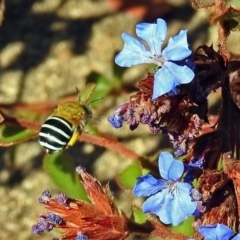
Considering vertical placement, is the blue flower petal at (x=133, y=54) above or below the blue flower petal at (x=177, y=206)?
above

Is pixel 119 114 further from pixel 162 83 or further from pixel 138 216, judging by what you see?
pixel 138 216

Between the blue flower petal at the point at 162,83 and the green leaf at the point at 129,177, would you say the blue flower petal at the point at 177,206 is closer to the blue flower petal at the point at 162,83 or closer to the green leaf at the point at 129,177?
the blue flower petal at the point at 162,83

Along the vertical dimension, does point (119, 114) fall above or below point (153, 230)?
above

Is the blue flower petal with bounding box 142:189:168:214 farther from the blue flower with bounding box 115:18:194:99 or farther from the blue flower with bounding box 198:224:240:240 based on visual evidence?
the blue flower with bounding box 115:18:194:99

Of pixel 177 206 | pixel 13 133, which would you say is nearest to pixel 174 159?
pixel 177 206

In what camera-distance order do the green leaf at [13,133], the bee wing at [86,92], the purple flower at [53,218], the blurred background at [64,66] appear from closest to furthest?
the purple flower at [53,218] → the bee wing at [86,92] → the green leaf at [13,133] → the blurred background at [64,66]

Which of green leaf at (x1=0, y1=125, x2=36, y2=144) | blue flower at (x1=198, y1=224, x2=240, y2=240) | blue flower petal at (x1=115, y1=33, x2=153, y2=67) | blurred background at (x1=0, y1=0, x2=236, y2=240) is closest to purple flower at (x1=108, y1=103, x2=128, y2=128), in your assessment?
blue flower petal at (x1=115, y1=33, x2=153, y2=67)

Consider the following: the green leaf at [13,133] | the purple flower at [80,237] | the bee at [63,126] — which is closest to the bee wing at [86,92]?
the bee at [63,126]
